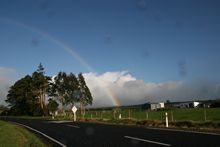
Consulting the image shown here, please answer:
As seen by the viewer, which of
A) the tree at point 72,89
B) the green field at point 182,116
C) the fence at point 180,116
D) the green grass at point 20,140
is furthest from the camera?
the tree at point 72,89

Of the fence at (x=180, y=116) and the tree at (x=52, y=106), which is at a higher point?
the tree at (x=52, y=106)

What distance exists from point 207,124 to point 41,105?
261 ft

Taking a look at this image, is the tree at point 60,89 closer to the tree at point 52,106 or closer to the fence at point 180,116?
the tree at point 52,106

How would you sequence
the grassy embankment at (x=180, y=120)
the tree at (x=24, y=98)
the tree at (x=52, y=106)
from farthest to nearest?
the tree at (x=24, y=98)
the tree at (x=52, y=106)
the grassy embankment at (x=180, y=120)

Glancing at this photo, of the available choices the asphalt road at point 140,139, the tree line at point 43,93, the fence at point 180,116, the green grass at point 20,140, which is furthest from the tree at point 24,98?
the asphalt road at point 140,139

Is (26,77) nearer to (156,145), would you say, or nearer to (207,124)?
(207,124)

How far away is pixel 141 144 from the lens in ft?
42.3

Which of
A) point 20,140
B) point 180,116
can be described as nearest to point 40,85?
point 180,116

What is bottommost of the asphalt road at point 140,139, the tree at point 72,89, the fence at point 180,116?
the fence at point 180,116

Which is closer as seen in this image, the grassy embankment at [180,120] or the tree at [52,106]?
the grassy embankment at [180,120]

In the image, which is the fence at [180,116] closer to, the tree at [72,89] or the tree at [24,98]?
the tree at [24,98]

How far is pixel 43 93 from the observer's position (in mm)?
100750

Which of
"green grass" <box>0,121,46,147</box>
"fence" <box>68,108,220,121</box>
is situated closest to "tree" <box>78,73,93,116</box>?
"fence" <box>68,108,220,121</box>

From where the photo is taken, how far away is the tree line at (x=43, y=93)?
9838cm
